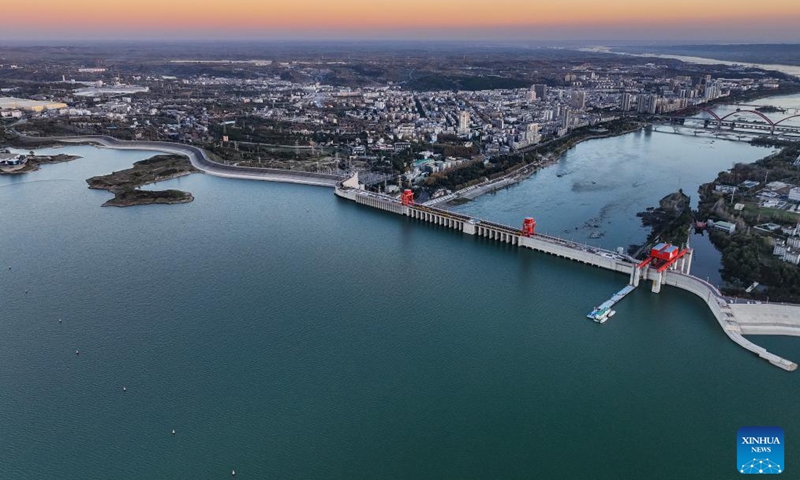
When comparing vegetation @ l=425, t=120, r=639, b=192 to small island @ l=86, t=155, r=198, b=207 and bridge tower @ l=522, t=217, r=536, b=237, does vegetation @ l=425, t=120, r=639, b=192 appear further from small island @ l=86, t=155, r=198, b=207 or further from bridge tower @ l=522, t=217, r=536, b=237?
small island @ l=86, t=155, r=198, b=207

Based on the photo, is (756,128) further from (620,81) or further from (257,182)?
(257,182)

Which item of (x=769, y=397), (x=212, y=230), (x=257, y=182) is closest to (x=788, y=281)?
(x=769, y=397)

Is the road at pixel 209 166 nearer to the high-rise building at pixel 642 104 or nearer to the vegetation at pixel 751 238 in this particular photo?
the vegetation at pixel 751 238

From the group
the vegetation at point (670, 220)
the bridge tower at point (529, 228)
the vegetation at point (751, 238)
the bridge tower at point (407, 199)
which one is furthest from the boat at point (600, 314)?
the bridge tower at point (407, 199)

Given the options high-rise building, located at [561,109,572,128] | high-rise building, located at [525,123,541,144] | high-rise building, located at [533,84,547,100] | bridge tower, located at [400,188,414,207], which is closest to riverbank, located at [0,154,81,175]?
bridge tower, located at [400,188,414,207]

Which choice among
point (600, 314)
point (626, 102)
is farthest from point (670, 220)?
point (626, 102)

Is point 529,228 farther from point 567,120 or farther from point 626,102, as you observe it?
point 626,102
